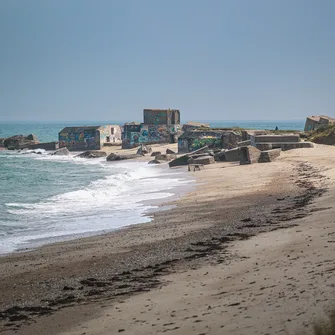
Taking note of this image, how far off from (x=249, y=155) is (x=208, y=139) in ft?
56.6

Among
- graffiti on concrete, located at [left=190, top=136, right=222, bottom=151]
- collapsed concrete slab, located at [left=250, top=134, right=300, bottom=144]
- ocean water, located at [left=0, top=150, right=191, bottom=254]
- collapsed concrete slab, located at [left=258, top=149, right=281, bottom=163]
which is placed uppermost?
collapsed concrete slab, located at [left=250, top=134, right=300, bottom=144]

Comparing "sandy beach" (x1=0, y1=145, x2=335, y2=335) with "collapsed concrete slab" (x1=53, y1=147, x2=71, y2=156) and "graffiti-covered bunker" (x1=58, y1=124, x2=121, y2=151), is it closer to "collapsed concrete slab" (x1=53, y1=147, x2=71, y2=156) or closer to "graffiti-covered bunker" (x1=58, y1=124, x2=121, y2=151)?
"collapsed concrete slab" (x1=53, y1=147, x2=71, y2=156)

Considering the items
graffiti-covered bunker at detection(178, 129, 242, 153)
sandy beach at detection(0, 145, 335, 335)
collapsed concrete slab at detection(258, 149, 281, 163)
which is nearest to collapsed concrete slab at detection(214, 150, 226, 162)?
collapsed concrete slab at detection(258, 149, 281, 163)

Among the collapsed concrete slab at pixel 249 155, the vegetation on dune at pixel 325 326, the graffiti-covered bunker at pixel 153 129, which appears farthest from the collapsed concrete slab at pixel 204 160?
the vegetation on dune at pixel 325 326

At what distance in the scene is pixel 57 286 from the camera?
8.53 m

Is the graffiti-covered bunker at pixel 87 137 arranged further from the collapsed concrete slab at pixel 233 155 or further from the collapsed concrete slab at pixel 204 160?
the collapsed concrete slab at pixel 233 155

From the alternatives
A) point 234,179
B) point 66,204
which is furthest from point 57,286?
point 234,179

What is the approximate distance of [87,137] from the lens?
6494 centimetres

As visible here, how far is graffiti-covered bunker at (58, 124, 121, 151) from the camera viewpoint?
211 feet

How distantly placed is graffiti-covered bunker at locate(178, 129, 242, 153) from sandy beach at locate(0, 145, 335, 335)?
29.0 metres

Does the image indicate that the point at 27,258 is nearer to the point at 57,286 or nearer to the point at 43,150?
the point at 57,286

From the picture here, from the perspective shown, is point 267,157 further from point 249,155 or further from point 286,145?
point 286,145

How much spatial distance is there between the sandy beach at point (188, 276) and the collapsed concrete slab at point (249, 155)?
14.8 meters

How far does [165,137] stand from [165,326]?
5660cm
